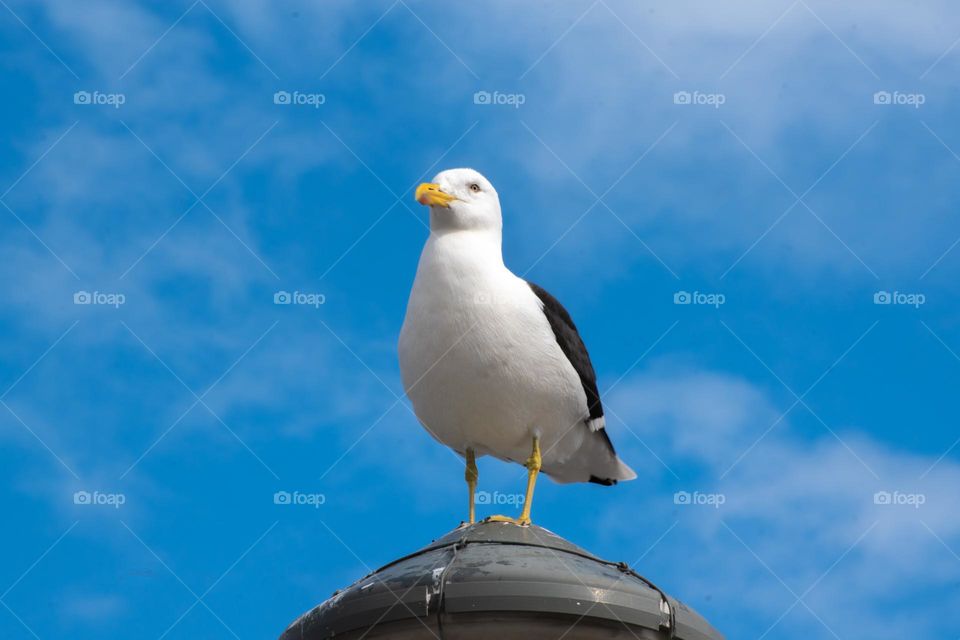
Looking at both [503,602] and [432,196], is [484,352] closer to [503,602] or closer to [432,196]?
[432,196]

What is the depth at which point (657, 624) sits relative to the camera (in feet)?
17.0

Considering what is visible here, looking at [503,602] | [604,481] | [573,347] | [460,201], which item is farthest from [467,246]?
[503,602]

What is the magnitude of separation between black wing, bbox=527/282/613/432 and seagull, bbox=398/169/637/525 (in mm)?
11

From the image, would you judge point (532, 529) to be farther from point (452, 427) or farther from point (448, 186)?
point (448, 186)

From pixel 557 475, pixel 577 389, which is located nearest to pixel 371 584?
pixel 577 389

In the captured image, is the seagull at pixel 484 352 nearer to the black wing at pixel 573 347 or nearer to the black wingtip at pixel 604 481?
the black wing at pixel 573 347

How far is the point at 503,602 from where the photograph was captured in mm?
5008

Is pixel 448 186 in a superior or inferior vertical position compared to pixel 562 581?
superior

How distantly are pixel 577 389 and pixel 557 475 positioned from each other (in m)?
1.09

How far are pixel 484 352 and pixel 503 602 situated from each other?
3056mm

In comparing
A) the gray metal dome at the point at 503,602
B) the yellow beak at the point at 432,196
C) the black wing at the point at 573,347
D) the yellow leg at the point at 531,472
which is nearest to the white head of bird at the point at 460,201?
the yellow beak at the point at 432,196

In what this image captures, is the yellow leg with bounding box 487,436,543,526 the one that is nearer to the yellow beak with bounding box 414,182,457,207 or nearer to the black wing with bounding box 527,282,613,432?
the black wing with bounding box 527,282,613,432

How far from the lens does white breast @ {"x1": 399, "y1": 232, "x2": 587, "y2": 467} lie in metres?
7.92

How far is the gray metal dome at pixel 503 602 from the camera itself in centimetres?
503
